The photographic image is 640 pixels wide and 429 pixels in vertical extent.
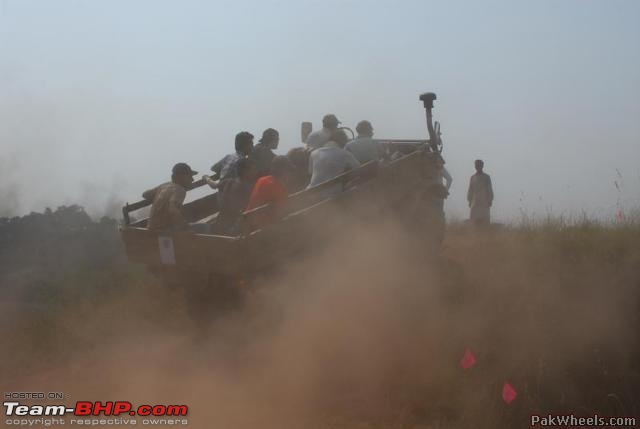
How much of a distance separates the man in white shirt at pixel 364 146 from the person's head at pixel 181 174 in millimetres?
2269

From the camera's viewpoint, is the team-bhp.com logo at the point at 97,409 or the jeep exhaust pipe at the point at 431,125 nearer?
the team-bhp.com logo at the point at 97,409

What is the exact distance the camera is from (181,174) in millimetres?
7227

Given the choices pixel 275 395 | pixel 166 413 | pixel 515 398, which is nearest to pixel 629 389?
pixel 515 398

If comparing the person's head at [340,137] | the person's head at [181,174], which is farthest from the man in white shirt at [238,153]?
the person's head at [340,137]

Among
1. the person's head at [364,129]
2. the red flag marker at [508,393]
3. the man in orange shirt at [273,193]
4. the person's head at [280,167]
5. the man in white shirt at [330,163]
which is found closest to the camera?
the red flag marker at [508,393]

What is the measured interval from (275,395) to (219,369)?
2.42ft

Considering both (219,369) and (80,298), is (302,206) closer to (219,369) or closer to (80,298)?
(219,369)

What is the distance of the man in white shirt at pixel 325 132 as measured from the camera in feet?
29.6

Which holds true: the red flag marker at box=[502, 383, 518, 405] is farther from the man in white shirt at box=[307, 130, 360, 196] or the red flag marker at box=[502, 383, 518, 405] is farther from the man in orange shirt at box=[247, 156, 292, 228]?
the man in white shirt at box=[307, 130, 360, 196]

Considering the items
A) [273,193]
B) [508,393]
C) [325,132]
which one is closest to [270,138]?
[325,132]

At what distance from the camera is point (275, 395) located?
6250 millimetres

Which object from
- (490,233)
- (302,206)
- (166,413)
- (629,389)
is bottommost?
(629,389)

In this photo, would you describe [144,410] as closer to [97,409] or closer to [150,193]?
[97,409]

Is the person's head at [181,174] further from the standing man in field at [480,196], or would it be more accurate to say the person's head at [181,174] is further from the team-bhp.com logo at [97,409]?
the standing man in field at [480,196]
